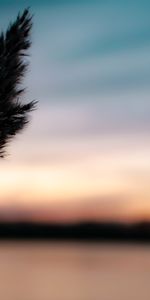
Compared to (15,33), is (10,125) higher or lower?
lower

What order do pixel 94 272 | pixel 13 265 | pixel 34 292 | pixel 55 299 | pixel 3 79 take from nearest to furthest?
pixel 3 79 < pixel 55 299 < pixel 34 292 < pixel 94 272 < pixel 13 265

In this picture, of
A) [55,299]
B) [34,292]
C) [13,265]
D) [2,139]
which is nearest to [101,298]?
[55,299]

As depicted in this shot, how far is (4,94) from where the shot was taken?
18.9m

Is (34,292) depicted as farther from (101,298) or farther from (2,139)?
(2,139)

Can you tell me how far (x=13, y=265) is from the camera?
16338 cm

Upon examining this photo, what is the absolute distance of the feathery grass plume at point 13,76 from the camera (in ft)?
62.3

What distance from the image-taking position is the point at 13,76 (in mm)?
19078

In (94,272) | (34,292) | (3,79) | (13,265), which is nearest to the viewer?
(3,79)

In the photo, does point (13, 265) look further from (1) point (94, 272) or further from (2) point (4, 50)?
(2) point (4, 50)

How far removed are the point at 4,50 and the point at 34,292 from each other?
78156 mm

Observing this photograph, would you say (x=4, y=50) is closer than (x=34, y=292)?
Yes

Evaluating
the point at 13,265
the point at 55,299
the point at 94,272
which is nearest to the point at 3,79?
the point at 55,299

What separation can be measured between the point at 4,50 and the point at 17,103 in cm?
145

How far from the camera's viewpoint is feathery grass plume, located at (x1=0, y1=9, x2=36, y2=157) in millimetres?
18984
